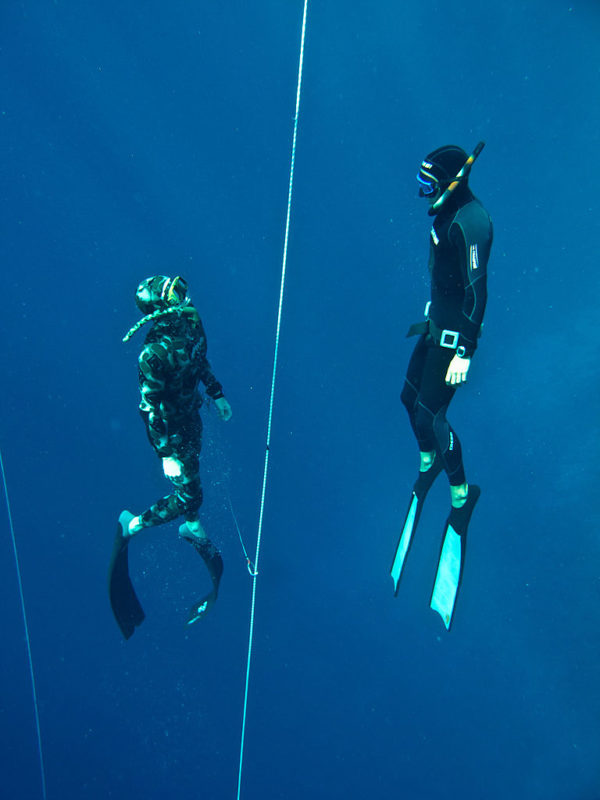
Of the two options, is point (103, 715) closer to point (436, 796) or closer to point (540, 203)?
point (436, 796)

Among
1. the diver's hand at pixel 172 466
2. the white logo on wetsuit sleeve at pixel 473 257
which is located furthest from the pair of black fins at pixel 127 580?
the white logo on wetsuit sleeve at pixel 473 257

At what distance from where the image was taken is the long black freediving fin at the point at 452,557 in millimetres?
3338

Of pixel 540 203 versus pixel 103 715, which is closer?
pixel 540 203

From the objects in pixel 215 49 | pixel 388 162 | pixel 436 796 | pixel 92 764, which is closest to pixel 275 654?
pixel 436 796

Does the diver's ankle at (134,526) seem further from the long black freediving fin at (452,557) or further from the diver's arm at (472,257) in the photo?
the diver's arm at (472,257)

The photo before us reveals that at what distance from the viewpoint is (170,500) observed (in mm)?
3590

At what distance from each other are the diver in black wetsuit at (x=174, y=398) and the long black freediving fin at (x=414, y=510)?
1.16 meters

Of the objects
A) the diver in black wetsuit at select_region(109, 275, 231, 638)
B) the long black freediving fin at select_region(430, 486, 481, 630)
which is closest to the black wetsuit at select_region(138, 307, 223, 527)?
the diver in black wetsuit at select_region(109, 275, 231, 638)

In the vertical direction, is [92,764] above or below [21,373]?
below

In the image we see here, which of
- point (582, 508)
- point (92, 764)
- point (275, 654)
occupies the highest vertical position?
point (582, 508)

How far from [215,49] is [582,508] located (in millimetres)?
4626

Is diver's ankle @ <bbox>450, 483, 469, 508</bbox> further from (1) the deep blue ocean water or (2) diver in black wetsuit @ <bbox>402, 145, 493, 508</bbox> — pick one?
(1) the deep blue ocean water

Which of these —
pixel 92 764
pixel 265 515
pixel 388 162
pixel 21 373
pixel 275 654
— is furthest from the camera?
pixel 92 764

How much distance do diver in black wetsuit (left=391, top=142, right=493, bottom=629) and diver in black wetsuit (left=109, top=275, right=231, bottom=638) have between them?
117 cm
